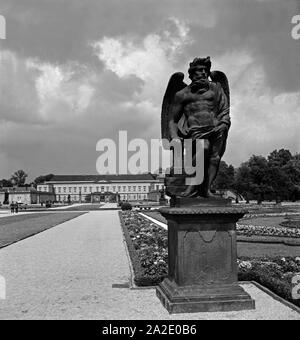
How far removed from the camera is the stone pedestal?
636 centimetres

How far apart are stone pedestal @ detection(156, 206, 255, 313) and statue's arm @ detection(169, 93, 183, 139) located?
137 centimetres

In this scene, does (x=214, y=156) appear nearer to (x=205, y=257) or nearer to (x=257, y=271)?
(x=205, y=257)

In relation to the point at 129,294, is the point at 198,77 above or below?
above

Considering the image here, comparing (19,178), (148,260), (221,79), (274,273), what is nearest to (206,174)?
(221,79)

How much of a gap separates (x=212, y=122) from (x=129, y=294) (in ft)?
10.7

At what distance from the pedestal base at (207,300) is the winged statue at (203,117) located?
4.70 ft

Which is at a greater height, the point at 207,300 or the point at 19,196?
the point at 207,300

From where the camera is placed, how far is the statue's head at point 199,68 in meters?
6.95

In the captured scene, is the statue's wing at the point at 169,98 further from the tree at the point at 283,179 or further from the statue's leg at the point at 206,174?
the tree at the point at 283,179

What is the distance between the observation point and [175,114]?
7.20m

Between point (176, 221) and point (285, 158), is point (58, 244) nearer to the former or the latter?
point (176, 221)

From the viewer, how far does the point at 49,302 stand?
23.0ft

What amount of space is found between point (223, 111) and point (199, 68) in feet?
2.59
